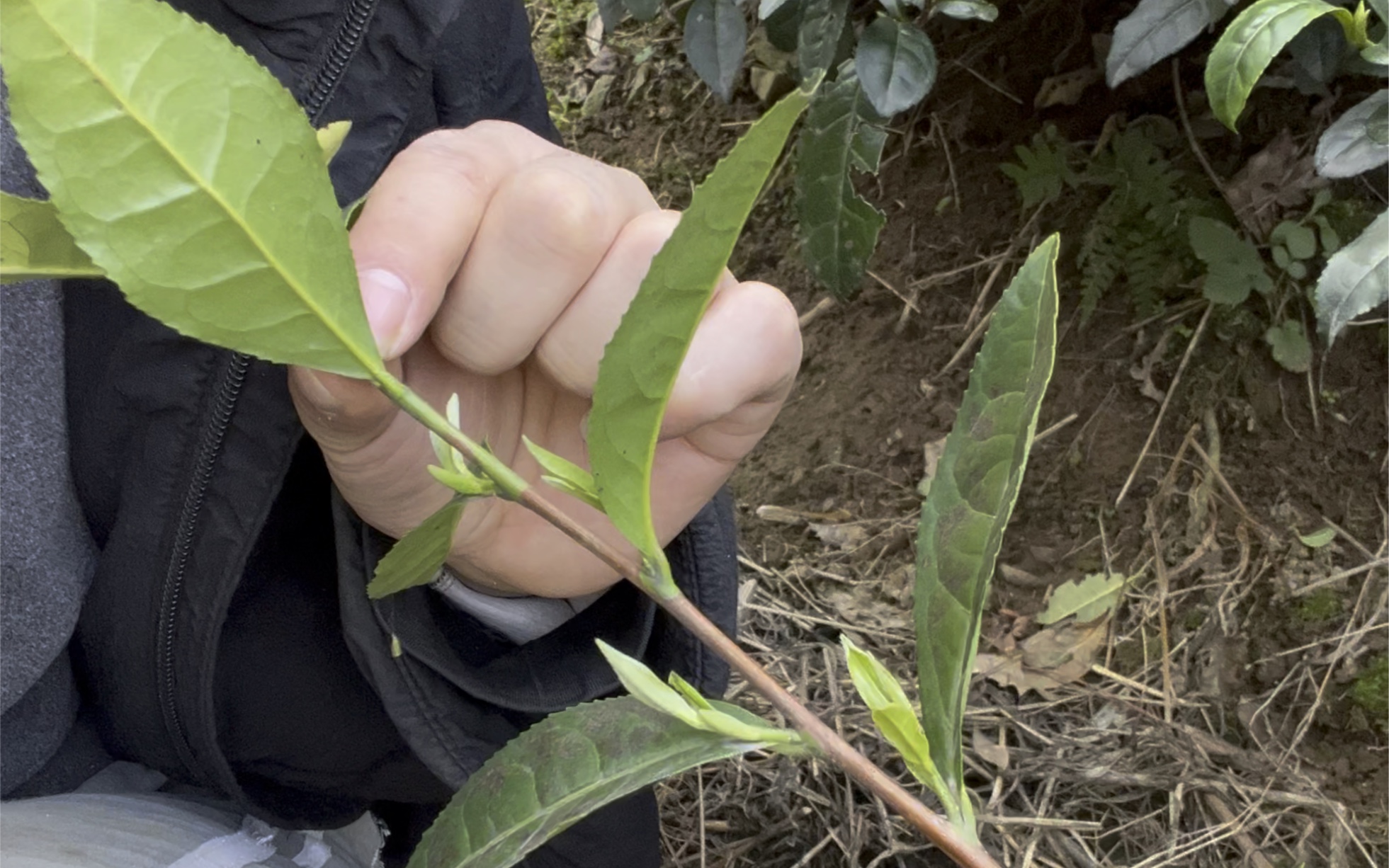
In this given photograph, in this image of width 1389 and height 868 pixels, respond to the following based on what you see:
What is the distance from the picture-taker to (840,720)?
1.40 metres

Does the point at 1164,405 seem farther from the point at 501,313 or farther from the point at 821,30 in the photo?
the point at 501,313

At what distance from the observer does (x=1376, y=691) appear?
1.27m

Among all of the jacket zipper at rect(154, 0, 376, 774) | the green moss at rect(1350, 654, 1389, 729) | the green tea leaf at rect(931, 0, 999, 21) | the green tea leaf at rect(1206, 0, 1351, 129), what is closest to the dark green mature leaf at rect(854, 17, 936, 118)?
the green tea leaf at rect(931, 0, 999, 21)

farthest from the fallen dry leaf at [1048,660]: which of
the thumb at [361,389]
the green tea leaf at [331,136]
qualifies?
the green tea leaf at [331,136]

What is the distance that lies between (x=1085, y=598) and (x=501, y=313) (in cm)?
118

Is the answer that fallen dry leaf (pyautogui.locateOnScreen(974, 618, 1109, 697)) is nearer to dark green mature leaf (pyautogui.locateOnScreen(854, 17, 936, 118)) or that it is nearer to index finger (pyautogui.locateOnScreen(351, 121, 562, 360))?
dark green mature leaf (pyautogui.locateOnScreen(854, 17, 936, 118))

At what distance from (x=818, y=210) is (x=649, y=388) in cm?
104

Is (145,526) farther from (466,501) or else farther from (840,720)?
(840,720)

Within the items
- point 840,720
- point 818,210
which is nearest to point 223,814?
point 840,720

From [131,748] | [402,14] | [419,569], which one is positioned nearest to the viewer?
[419,569]

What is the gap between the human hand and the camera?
54 centimetres

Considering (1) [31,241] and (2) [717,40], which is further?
(2) [717,40]

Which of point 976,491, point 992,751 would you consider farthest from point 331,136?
point 992,751

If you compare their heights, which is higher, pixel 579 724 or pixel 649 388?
pixel 649 388
